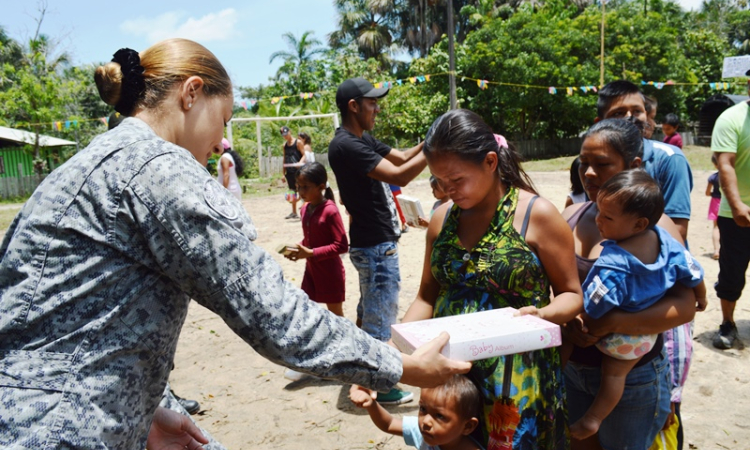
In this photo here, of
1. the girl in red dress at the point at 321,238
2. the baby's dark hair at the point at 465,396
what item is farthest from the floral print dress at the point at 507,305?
the girl in red dress at the point at 321,238

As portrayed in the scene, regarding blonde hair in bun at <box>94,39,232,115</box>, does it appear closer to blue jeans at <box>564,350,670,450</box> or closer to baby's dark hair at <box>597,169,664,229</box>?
baby's dark hair at <box>597,169,664,229</box>

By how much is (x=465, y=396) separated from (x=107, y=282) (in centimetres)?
128

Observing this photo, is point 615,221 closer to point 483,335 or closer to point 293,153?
point 483,335

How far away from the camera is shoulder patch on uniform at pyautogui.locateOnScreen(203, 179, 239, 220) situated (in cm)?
139

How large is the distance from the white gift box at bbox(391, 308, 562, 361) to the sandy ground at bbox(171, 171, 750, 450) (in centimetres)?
192

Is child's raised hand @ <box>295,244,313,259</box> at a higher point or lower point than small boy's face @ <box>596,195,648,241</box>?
lower

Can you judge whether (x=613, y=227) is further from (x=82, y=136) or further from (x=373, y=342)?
(x=82, y=136)

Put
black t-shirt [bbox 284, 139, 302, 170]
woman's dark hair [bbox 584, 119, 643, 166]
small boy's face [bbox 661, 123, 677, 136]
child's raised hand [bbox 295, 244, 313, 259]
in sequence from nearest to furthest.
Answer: woman's dark hair [bbox 584, 119, 643, 166]
child's raised hand [bbox 295, 244, 313, 259]
small boy's face [bbox 661, 123, 677, 136]
black t-shirt [bbox 284, 139, 302, 170]

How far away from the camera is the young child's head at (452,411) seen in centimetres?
204

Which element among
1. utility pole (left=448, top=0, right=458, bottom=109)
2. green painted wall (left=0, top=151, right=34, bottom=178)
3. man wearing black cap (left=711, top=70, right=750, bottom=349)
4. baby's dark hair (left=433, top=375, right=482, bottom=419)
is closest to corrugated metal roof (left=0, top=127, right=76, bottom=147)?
green painted wall (left=0, top=151, right=34, bottom=178)

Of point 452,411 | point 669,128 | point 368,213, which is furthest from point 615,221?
point 669,128

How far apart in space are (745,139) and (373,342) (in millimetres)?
4245

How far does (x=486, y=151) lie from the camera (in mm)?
2139

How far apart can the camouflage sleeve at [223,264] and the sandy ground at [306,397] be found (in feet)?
7.42
